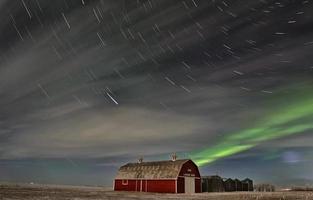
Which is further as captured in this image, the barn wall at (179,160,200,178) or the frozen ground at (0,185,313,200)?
the barn wall at (179,160,200,178)

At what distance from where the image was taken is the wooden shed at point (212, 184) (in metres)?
64.2

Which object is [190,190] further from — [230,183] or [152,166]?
[230,183]

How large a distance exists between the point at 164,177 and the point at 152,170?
358 centimetres

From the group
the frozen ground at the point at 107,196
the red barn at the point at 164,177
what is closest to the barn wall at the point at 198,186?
the red barn at the point at 164,177

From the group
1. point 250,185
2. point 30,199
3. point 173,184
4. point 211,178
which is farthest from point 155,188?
point 30,199

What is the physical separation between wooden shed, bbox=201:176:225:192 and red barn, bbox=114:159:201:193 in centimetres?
253

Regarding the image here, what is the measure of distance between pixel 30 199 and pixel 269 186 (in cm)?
5774

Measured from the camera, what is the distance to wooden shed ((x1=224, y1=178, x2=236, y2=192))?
67562 mm

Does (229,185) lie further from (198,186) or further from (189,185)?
(189,185)

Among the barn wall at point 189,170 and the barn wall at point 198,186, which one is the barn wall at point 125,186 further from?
the barn wall at point 198,186

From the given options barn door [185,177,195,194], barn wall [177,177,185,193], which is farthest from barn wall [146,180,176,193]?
barn door [185,177,195,194]

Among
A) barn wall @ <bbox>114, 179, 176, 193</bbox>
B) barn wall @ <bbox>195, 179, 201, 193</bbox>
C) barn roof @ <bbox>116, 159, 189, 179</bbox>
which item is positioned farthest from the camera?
barn wall @ <bbox>195, 179, 201, 193</bbox>

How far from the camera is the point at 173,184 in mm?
56688

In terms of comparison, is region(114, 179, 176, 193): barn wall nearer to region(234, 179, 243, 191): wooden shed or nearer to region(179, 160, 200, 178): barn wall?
region(179, 160, 200, 178): barn wall
